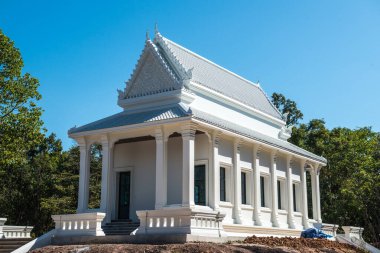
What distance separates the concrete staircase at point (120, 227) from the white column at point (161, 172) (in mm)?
1848

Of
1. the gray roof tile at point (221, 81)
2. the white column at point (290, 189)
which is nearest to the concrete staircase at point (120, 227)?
the gray roof tile at point (221, 81)

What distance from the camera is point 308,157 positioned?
29.0m

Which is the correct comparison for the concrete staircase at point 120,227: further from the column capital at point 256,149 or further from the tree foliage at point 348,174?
the tree foliage at point 348,174

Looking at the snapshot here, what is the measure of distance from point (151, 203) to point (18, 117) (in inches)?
350

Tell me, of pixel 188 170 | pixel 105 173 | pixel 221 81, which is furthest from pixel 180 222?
pixel 221 81

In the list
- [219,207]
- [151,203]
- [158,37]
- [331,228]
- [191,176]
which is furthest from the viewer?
[331,228]

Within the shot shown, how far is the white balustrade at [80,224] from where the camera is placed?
1866 cm

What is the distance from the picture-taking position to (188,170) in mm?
19859

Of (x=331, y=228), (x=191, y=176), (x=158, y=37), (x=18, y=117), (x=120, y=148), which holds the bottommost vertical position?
(x=331, y=228)

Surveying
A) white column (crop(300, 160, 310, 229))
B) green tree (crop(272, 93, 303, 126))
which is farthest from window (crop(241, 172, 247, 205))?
green tree (crop(272, 93, 303, 126))

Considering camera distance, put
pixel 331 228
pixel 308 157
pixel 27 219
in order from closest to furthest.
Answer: pixel 331 228 → pixel 308 157 → pixel 27 219

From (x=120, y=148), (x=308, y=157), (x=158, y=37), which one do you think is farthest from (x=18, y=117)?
(x=308, y=157)

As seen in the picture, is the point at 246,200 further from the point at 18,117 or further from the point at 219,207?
the point at 18,117

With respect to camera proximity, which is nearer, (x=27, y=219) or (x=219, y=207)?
(x=219, y=207)
